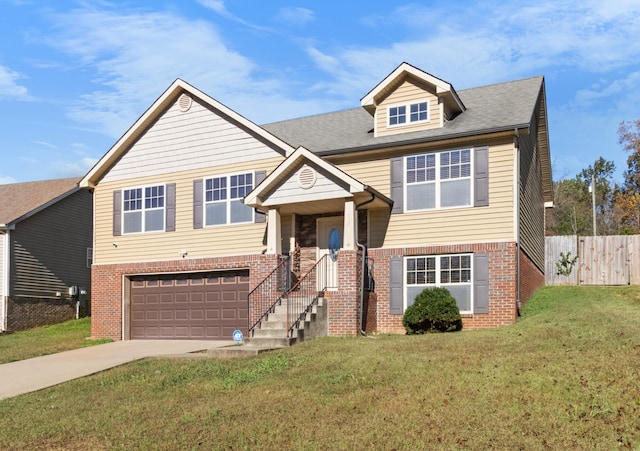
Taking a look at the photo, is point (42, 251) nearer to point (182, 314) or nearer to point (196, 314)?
point (182, 314)

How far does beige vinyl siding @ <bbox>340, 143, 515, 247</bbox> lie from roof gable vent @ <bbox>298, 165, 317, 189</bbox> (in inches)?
71.8

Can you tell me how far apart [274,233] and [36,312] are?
14.1 meters

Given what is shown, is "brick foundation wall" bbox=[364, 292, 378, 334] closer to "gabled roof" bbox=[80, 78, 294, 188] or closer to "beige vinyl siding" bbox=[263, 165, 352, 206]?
"beige vinyl siding" bbox=[263, 165, 352, 206]

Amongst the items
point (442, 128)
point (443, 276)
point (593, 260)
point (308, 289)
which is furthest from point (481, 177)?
point (593, 260)

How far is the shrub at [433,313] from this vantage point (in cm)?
1498

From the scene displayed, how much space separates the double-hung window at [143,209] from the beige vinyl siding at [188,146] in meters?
0.53

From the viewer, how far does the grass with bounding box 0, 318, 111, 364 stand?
1750 cm

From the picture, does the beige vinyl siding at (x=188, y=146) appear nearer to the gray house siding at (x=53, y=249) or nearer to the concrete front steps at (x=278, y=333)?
the concrete front steps at (x=278, y=333)

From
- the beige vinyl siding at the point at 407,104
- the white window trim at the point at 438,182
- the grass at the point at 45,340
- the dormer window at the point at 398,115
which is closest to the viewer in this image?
the white window trim at the point at 438,182

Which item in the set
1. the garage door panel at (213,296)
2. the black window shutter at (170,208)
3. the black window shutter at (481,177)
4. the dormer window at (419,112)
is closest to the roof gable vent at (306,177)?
the dormer window at (419,112)

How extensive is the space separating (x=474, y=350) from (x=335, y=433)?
4.40 metres

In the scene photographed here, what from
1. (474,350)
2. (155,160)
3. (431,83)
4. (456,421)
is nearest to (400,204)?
(431,83)

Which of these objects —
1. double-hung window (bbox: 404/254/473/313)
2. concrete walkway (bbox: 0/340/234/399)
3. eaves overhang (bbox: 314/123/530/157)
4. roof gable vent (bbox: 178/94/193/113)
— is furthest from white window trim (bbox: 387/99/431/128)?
concrete walkway (bbox: 0/340/234/399)

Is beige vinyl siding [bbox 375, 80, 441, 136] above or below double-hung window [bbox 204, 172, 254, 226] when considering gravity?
above
